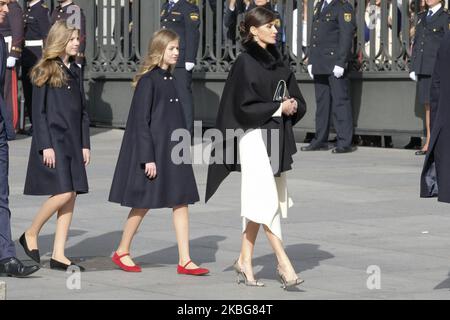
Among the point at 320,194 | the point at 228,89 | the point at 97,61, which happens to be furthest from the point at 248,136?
the point at 97,61

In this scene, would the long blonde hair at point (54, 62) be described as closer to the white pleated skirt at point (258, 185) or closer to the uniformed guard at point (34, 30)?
the white pleated skirt at point (258, 185)

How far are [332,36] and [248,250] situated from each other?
8974 millimetres

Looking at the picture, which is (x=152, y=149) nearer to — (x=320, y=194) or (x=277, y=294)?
(x=277, y=294)

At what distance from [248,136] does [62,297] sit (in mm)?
1575

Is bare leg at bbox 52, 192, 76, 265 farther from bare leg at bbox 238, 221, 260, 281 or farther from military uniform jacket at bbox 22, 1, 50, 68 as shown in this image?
military uniform jacket at bbox 22, 1, 50, 68

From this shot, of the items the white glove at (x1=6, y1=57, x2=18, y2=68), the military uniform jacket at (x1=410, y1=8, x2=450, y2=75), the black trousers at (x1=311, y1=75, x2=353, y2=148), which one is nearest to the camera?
the military uniform jacket at (x1=410, y1=8, x2=450, y2=75)

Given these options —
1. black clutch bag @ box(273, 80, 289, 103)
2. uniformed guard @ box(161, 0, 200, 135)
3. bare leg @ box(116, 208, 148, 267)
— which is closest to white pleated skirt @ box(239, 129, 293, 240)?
black clutch bag @ box(273, 80, 289, 103)

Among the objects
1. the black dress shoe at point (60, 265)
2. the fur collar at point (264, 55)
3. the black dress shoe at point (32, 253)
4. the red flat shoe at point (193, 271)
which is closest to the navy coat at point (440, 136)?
the fur collar at point (264, 55)

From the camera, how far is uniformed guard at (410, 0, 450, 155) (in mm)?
16672

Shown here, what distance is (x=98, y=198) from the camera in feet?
43.4

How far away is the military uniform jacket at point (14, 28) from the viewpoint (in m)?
18.9

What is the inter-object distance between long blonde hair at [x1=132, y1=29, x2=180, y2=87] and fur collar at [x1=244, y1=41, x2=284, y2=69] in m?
0.64

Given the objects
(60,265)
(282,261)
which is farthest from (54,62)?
(282,261)

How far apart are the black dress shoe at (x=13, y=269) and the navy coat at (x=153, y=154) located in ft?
2.67
